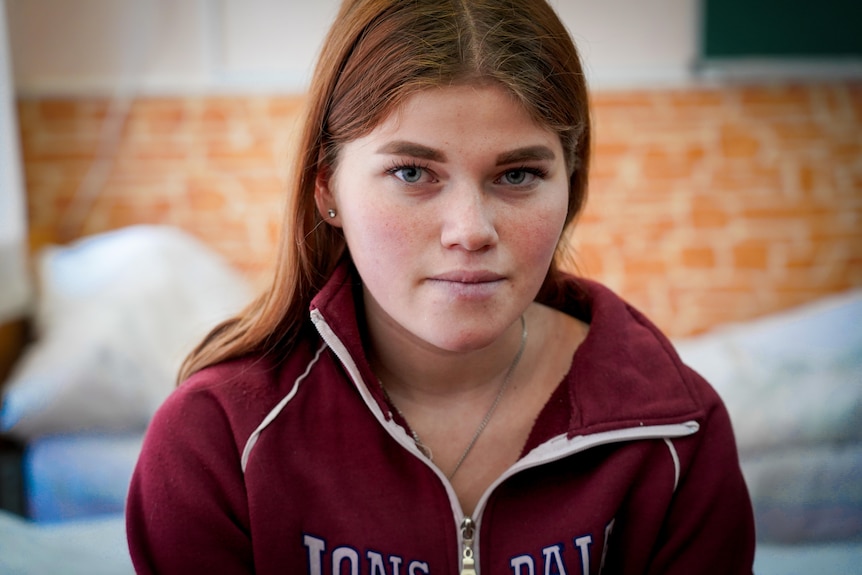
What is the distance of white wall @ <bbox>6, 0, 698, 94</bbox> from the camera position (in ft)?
9.37

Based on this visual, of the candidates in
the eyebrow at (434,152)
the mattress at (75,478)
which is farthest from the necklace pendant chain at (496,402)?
the mattress at (75,478)

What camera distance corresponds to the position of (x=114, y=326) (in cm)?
215

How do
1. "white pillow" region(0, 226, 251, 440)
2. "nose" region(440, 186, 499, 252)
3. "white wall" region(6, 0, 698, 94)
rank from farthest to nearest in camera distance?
1. "white wall" region(6, 0, 698, 94)
2. "white pillow" region(0, 226, 251, 440)
3. "nose" region(440, 186, 499, 252)

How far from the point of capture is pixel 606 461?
1039mm

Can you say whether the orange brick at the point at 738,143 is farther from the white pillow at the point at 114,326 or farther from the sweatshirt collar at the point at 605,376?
the sweatshirt collar at the point at 605,376

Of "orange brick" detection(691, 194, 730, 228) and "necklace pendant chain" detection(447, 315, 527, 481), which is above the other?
"orange brick" detection(691, 194, 730, 228)

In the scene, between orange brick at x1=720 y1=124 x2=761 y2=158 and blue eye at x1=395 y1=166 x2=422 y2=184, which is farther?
orange brick at x1=720 y1=124 x2=761 y2=158

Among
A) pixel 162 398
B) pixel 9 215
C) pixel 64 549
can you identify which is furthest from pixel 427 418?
pixel 9 215

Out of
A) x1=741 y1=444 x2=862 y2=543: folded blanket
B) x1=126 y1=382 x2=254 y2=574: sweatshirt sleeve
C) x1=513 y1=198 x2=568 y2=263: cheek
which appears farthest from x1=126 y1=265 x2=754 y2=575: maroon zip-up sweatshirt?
x1=741 y1=444 x2=862 y2=543: folded blanket

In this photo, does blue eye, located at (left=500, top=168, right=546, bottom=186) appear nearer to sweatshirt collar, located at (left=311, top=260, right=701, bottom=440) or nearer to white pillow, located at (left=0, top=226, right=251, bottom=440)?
sweatshirt collar, located at (left=311, top=260, right=701, bottom=440)

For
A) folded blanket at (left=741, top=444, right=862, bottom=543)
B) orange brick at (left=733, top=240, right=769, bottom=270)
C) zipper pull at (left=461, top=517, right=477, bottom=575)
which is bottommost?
folded blanket at (left=741, top=444, right=862, bottom=543)

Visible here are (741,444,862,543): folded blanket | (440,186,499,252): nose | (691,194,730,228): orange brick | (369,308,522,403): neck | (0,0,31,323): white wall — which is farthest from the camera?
(691,194,730,228): orange brick

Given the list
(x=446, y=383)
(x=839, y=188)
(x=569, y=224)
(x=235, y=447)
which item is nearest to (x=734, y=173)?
(x=839, y=188)

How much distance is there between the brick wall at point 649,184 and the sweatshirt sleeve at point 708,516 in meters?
1.96
